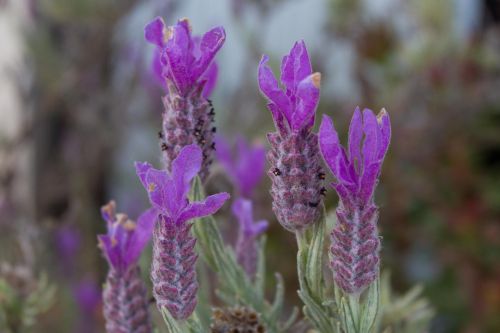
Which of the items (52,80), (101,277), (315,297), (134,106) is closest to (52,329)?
(101,277)

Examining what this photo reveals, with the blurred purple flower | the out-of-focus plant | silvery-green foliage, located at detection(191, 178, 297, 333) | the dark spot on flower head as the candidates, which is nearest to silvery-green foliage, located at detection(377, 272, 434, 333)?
silvery-green foliage, located at detection(191, 178, 297, 333)

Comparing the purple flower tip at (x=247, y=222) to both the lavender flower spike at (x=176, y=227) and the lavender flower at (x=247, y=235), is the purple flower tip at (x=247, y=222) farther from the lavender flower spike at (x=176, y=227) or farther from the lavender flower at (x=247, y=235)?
the lavender flower spike at (x=176, y=227)

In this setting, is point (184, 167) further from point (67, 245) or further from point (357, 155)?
point (67, 245)

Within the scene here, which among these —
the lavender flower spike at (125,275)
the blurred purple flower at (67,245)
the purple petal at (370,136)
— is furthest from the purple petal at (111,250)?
the blurred purple flower at (67,245)

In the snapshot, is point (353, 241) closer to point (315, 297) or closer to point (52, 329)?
point (315, 297)

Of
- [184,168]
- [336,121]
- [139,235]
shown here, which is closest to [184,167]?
[184,168]

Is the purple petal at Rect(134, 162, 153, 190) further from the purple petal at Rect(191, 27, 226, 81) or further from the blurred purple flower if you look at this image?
the blurred purple flower
